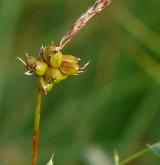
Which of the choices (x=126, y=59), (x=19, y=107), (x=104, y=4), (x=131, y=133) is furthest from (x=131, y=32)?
(x=104, y=4)

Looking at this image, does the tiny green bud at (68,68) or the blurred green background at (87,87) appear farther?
the blurred green background at (87,87)

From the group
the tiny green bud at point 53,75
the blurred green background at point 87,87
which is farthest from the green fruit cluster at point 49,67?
the blurred green background at point 87,87

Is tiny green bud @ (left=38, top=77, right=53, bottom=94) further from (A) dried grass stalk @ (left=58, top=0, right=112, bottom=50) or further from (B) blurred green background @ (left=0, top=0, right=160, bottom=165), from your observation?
(B) blurred green background @ (left=0, top=0, right=160, bottom=165)

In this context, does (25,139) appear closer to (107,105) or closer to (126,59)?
(107,105)

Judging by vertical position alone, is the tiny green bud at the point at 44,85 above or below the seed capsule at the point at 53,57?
below

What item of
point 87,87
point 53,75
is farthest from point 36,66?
point 87,87

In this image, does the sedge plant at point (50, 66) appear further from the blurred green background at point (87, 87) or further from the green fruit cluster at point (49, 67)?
the blurred green background at point (87, 87)

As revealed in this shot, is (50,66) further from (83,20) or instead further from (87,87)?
(87,87)

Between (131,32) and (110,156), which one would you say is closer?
(110,156)
